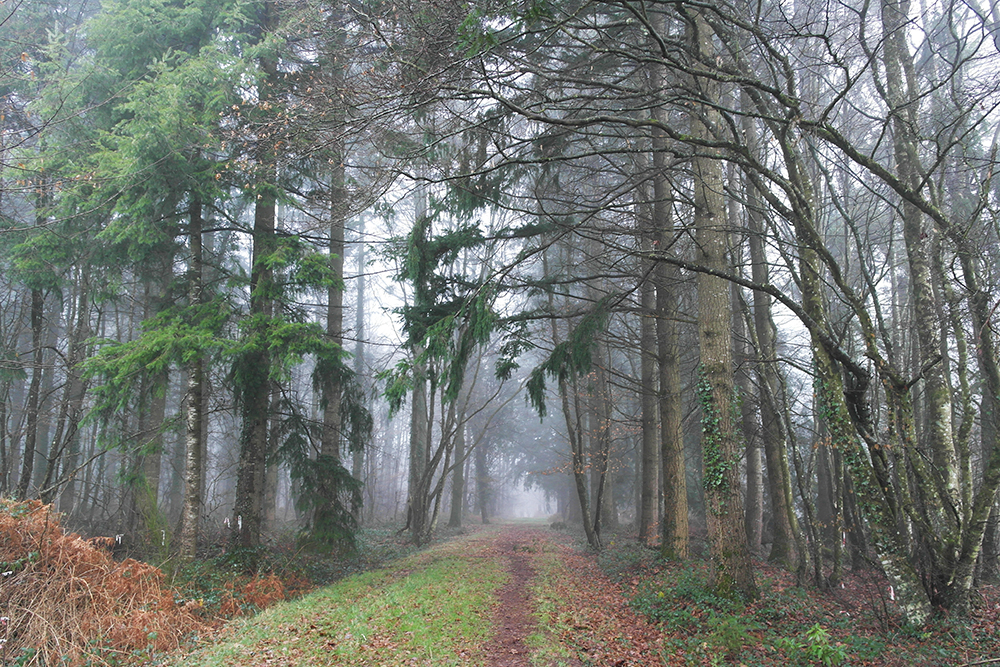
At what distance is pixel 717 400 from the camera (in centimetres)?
730

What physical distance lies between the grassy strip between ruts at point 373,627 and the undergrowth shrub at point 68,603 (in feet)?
2.78

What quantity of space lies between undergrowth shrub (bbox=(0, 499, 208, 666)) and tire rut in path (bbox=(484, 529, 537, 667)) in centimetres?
396

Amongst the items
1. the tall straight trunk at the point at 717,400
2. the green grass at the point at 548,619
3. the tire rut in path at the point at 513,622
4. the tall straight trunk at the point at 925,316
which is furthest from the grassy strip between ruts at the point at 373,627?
the tall straight trunk at the point at 925,316

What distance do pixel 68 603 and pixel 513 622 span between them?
5280mm

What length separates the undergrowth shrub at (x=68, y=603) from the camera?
5.54 metres

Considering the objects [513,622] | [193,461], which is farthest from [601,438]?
[193,461]

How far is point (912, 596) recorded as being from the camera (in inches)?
215

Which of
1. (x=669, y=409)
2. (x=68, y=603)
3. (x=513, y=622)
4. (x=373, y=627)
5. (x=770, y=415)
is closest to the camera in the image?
(x=68, y=603)

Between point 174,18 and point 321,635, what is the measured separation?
12051 millimetres

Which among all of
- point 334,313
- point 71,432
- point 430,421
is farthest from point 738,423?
point 71,432

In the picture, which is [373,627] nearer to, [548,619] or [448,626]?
[448,626]

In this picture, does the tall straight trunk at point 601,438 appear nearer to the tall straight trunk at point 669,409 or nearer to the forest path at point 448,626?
the tall straight trunk at point 669,409

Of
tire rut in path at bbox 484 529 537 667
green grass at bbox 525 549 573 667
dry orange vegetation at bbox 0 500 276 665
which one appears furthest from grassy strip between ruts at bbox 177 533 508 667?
dry orange vegetation at bbox 0 500 276 665

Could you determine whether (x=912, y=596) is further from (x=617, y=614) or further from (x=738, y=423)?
(x=617, y=614)
